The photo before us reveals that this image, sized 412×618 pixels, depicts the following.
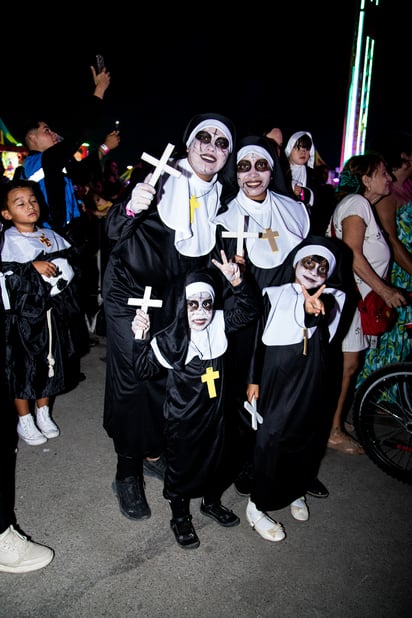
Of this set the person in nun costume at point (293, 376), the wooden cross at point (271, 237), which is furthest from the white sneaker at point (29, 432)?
the wooden cross at point (271, 237)

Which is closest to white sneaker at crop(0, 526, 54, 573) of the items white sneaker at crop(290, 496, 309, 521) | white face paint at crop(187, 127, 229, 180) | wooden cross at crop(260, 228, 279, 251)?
white sneaker at crop(290, 496, 309, 521)

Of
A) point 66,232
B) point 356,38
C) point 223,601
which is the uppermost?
point 356,38

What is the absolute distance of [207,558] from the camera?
235cm

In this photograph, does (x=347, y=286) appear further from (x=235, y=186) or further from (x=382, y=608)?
(x=382, y=608)

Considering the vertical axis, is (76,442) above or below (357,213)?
below

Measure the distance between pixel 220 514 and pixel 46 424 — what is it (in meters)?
1.75

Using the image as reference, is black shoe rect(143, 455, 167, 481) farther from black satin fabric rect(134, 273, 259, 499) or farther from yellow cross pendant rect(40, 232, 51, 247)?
yellow cross pendant rect(40, 232, 51, 247)

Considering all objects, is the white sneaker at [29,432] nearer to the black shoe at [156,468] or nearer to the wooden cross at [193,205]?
the black shoe at [156,468]

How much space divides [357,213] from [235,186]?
1.09 metres

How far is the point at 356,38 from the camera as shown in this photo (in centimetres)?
1291

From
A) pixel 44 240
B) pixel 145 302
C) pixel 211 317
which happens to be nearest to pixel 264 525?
pixel 211 317

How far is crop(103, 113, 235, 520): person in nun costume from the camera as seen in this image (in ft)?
7.81

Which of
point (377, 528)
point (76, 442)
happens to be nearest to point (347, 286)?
point (377, 528)

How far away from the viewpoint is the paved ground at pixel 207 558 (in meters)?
2.06
